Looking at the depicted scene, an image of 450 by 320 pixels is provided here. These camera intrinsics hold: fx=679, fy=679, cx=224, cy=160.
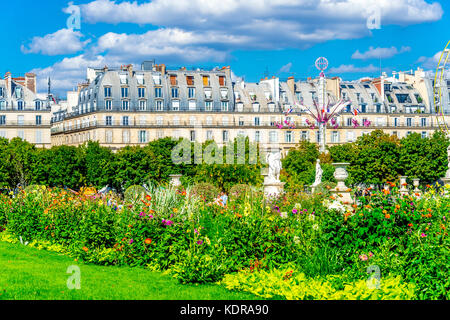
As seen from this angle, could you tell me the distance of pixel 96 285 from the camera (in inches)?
398

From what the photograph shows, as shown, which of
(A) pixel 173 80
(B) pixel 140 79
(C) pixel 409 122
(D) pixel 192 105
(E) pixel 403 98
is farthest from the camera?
(E) pixel 403 98

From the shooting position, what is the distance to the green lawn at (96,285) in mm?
9422

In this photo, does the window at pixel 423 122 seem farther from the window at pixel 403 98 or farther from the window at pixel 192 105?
the window at pixel 192 105

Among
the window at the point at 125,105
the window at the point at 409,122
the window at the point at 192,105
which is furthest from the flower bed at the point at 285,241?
the window at the point at 409,122

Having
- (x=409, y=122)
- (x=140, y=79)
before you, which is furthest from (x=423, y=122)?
(x=140, y=79)

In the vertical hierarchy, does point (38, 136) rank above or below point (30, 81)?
below

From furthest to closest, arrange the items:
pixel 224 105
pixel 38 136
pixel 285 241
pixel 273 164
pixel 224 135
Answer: pixel 224 105, pixel 224 135, pixel 38 136, pixel 273 164, pixel 285 241

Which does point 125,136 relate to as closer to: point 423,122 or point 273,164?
point 423,122

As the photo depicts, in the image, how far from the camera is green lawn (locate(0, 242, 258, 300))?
30.9 feet
